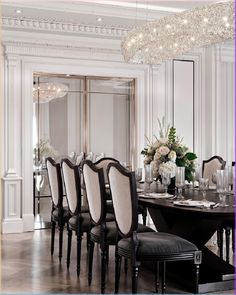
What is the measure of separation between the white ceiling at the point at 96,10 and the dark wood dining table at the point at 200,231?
2.79 metres

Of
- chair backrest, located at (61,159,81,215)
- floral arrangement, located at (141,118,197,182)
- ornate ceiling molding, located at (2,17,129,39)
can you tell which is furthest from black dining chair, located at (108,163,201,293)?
ornate ceiling molding, located at (2,17,129,39)

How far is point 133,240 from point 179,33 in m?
2.33

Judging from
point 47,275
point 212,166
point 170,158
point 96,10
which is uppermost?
point 96,10

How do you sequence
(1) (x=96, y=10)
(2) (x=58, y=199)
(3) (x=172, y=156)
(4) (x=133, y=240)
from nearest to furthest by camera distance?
(4) (x=133, y=240) → (3) (x=172, y=156) → (2) (x=58, y=199) → (1) (x=96, y=10)

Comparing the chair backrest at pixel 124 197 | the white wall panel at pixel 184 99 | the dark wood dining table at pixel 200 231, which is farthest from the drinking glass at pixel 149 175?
the white wall panel at pixel 184 99

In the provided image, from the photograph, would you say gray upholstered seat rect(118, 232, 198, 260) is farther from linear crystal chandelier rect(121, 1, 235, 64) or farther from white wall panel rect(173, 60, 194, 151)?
white wall panel rect(173, 60, 194, 151)

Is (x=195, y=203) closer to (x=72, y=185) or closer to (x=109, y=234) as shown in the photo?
(x=109, y=234)

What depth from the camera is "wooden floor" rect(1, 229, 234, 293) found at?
3.53 m

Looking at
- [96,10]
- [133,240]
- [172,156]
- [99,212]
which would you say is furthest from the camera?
[96,10]

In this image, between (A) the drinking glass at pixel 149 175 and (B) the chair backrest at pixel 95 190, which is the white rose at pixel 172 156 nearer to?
(A) the drinking glass at pixel 149 175

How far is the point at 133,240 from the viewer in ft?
9.85

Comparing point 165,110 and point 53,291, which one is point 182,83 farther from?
point 53,291

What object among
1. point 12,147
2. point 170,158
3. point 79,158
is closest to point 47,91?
point 12,147

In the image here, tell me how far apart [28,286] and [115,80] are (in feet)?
12.8
